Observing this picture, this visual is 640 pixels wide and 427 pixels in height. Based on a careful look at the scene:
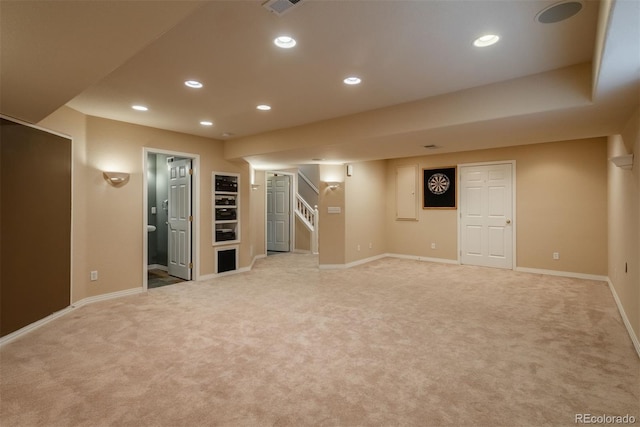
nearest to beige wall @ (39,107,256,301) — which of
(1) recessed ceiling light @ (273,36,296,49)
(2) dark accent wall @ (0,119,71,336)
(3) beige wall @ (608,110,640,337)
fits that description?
(2) dark accent wall @ (0,119,71,336)

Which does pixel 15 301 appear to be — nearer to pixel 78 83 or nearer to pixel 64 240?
pixel 64 240

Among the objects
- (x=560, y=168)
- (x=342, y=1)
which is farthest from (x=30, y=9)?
(x=560, y=168)

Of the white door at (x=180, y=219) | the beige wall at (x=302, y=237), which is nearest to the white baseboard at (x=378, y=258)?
the beige wall at (x=302, y=237)

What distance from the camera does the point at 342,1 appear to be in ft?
6.39

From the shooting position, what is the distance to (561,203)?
5.72m

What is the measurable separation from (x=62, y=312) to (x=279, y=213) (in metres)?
5.88

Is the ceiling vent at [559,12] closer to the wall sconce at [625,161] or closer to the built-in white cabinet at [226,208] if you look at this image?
the wall sconce at [625,161]

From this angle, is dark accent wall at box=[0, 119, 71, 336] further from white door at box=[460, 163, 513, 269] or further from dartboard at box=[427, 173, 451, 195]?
white door at box=[460, 163, 513, 269]

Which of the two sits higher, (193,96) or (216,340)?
(193,96)

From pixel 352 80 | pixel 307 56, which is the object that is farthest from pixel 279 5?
pixel 352 80

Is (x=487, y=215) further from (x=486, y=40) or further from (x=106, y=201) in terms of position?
(x=106, y=201)

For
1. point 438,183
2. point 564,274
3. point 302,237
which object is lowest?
point 564,274

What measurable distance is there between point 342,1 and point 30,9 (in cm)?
158

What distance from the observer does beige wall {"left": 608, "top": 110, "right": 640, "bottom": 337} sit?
299cm
